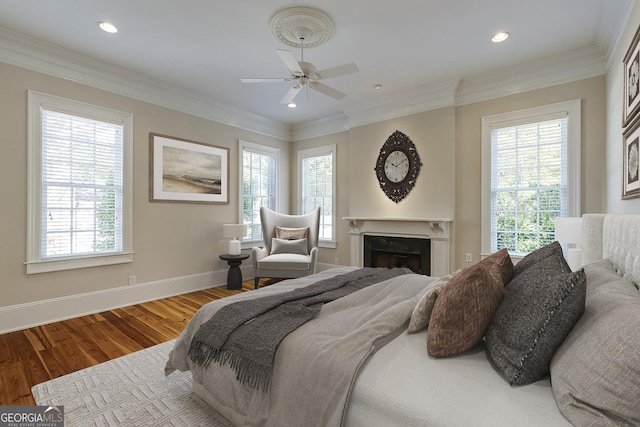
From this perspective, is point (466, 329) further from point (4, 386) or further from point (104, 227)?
point (104, 227)

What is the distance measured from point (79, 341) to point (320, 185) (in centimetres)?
401

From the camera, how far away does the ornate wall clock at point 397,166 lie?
4336 mm

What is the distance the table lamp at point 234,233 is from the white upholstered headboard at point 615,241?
3.96 meters

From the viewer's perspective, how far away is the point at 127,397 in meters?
1.91

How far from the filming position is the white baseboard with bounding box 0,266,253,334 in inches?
117

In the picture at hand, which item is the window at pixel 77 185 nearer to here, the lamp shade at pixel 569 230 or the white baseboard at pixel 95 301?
the white baseboard at pixel 95 301

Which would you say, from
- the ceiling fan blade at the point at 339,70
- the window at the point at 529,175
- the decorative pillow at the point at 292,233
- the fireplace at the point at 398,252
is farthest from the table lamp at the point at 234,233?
the window at the point at 529,175

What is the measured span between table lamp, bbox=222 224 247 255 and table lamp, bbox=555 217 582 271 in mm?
3845

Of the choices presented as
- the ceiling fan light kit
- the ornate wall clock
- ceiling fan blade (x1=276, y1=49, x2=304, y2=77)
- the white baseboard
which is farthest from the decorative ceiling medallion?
the white baseboard

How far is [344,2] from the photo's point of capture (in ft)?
7.97

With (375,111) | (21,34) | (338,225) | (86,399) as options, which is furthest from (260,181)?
(86,399)

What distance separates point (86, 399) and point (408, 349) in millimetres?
2042

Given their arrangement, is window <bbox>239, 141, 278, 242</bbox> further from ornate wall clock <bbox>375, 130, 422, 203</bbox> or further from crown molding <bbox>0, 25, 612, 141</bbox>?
ornate wall clock <bbox>375, 130, 422, 203</bbox>

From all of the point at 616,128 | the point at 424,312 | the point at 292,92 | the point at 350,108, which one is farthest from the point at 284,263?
the point at 616,128
